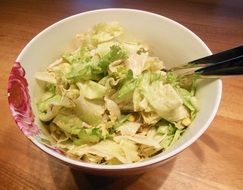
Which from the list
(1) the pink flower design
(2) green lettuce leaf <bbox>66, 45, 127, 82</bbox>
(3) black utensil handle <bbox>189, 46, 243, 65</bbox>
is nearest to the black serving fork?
(3) black utensil handle <bbox>189, 46, 243, 65</bbox>

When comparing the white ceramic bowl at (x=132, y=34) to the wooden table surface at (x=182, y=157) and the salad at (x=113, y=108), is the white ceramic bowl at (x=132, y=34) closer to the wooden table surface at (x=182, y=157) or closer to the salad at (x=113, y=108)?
the salad at (x=113, y=108)

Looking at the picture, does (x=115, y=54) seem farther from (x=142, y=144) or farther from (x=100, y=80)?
(x=142, y=144)

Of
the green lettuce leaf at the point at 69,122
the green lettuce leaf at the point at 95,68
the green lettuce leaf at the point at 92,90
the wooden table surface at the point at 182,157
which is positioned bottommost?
the wooden table surface at the point at 182,157

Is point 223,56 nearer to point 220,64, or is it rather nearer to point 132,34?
point 220,64

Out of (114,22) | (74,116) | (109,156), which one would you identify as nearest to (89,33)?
(114,22)

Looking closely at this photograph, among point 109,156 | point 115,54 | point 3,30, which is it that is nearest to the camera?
point 109,156

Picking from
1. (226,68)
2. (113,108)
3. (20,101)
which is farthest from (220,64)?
(20,101)

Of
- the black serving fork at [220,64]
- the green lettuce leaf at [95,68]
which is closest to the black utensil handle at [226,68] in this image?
the black serving fork at [220,64]

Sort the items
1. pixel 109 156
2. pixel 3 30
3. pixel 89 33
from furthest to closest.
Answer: pixel 3 30 → pixel 89 33 → pixel 109 156
